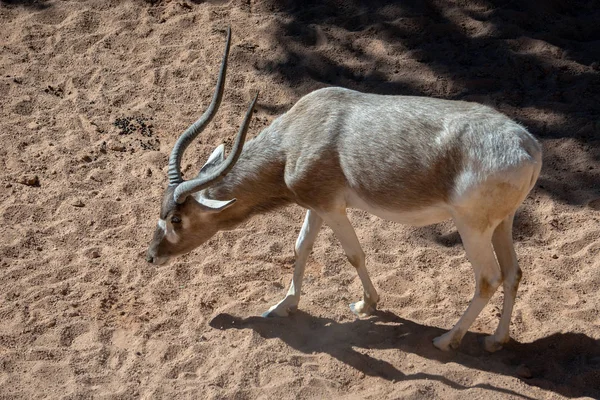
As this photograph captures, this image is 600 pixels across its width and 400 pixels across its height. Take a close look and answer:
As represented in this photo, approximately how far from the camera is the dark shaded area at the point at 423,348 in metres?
6.03

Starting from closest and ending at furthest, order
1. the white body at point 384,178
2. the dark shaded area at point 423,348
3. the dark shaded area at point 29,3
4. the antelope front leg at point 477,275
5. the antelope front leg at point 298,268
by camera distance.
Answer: the white body at point 384,178, the antelope front leg at point 477,275, the dark shaded area at point 423,348, the antelope front leg at point 298,268, the dark shaded area at point 29,3

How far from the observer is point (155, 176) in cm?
848

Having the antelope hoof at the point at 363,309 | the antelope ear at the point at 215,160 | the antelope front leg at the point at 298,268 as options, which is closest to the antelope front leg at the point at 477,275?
the antelope hoof at the point at 363,309

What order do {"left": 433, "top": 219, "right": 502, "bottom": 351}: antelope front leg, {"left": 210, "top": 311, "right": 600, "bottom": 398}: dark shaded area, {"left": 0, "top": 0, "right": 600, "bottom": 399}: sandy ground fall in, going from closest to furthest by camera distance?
{"left": 433, "top": 219, "right": 502, "bottom": 351}: antelope front leg
{"left": 210, "top": 311, "right": 600, "bottom": 398}: dark shaded area
{"left": 0, "top": 0, "right": 600, "bottom": 399}: sandy ground

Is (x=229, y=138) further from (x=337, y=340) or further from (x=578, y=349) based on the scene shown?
(x=578, y=349)

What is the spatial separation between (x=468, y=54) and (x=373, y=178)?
4.49 m

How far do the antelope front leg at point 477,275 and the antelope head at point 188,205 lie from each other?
1721 millimetres

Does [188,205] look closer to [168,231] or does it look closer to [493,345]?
[168,231]

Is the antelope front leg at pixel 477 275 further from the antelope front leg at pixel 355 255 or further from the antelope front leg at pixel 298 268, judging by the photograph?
the antelope front leg at pixel 298 268

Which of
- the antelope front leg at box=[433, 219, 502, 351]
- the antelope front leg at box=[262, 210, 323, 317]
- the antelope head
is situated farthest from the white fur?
the antelope front leg at box=[433, 219, 502, 351]

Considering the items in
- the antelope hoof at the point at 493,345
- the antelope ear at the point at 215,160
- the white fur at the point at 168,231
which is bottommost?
the antelope hoof at the point at 493,345

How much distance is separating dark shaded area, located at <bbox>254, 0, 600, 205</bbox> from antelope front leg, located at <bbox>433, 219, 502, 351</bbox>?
109 inches

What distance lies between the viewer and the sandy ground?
20.3 ft

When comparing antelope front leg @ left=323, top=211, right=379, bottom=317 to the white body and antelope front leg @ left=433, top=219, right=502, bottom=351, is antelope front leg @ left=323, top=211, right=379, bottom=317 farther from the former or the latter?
antelope front leg @ left=433, top=219, right=502, bottom=351
